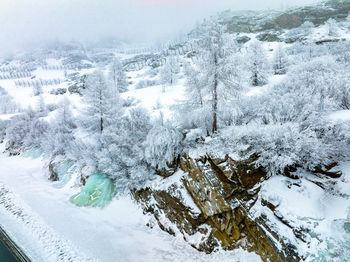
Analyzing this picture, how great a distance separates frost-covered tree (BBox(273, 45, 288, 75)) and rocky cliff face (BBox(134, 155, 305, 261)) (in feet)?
67.7

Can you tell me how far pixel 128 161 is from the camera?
39.2 feet

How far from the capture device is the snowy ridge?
888 centimetres

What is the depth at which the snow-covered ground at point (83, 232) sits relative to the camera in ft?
28.6

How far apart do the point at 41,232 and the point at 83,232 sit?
2.48 metres

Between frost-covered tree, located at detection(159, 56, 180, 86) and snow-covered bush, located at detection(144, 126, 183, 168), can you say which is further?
frost-covered tree, located at detection(159, 56, 180, 86)

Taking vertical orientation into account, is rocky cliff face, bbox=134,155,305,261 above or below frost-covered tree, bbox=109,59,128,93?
below

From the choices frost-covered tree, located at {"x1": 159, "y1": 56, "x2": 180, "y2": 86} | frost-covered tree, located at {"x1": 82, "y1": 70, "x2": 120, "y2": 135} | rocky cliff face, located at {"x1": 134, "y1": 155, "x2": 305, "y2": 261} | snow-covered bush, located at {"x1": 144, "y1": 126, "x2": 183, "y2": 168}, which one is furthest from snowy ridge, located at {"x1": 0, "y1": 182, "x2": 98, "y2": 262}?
frost-covered tree, located at {"x1": 159, "y1": 56, "x2": 180, "y2": 86}

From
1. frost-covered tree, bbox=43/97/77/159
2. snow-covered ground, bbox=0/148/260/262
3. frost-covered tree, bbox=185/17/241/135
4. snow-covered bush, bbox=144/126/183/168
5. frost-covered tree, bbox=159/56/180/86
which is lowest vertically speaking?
snow-covered ground, bbox=0/148/260/262

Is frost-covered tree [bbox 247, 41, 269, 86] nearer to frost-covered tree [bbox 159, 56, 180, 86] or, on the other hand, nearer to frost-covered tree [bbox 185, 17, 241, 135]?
frost-covered tree [bbox 185, 17, 241, 135]

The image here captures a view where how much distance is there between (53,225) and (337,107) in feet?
61.0

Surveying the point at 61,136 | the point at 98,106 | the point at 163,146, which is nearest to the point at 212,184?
the point at 163,146

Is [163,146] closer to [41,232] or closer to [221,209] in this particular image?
[221,209]

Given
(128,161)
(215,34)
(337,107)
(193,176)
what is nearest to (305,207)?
(193,176)

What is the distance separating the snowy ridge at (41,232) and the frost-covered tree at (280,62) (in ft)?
91.8
